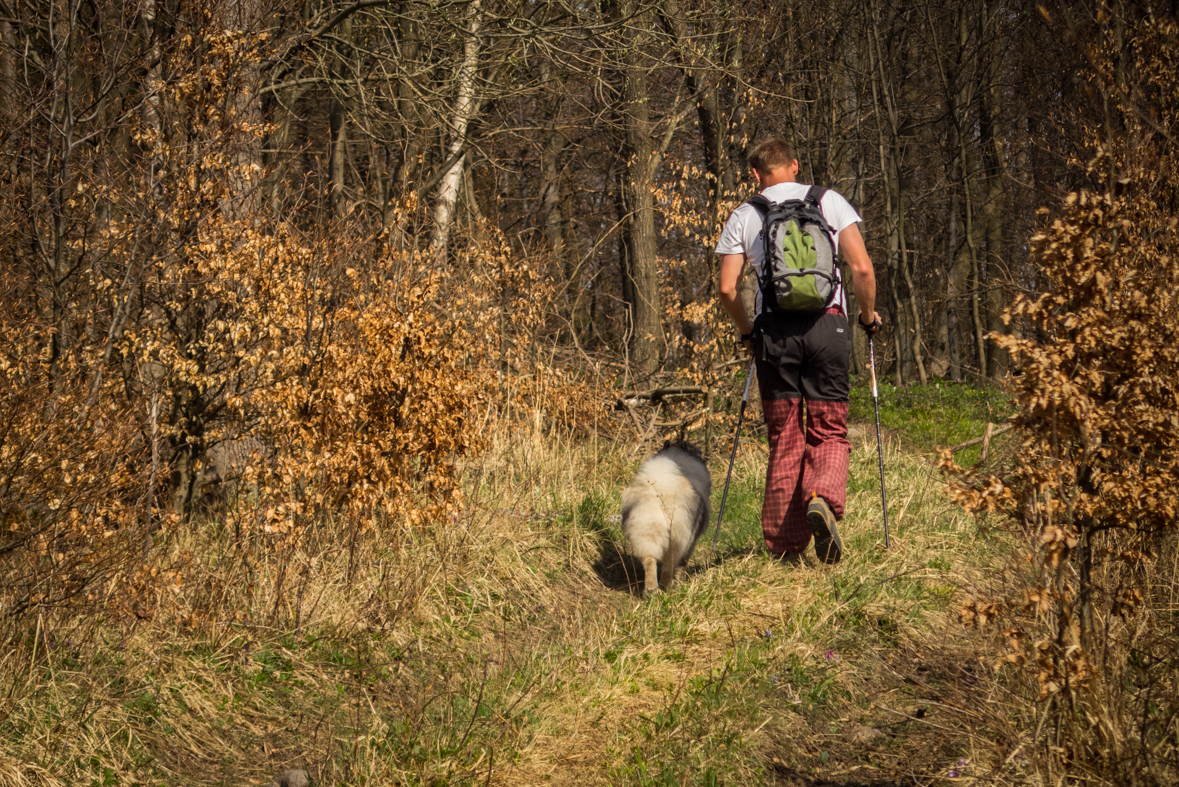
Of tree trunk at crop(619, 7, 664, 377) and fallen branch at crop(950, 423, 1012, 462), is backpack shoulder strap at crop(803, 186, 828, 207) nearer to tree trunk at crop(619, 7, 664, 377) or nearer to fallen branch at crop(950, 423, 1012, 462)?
fallen branch at crop(950, 423, 1012, 462)

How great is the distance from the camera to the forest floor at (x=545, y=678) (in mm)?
3426

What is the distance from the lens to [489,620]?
5.19 meters

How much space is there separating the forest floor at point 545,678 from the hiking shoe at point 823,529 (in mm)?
126

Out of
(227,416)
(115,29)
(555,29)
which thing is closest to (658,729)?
(227,416)

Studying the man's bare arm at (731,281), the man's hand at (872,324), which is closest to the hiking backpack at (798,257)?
the man's bare arm at (731,281)

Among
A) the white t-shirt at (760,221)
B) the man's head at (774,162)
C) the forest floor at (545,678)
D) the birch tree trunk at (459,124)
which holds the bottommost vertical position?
the forest floor at (545,678)

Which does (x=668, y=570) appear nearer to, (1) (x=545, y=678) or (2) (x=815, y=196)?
(1) (x=545, y=678)

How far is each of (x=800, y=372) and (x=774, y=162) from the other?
1169 millimetres

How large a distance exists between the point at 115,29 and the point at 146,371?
2.36 m

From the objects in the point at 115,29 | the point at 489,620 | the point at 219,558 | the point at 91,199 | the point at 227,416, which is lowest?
the point at 489,620

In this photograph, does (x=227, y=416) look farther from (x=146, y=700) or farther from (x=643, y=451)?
(x=643, y=451)

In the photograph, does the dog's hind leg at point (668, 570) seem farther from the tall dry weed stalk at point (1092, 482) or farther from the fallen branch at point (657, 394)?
the fallen branch at point (657, 394)

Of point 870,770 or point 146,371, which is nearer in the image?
point 870,770

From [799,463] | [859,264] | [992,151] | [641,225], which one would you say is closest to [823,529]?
[799,463]
